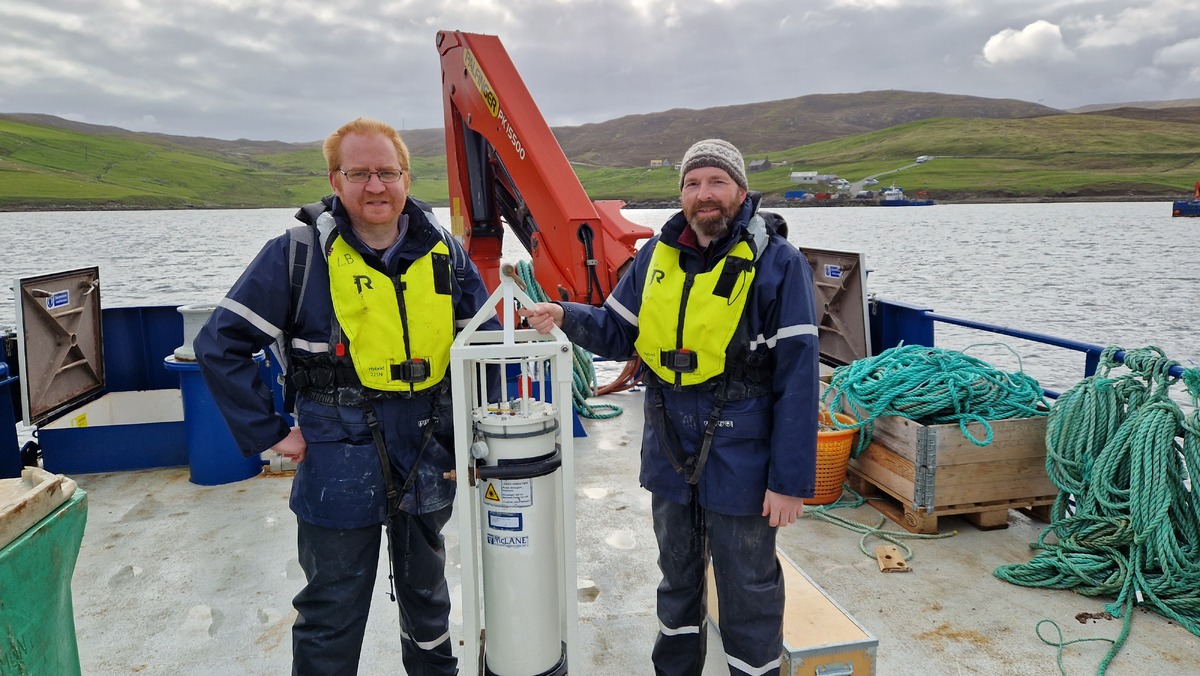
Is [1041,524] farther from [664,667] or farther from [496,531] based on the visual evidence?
[496,531]

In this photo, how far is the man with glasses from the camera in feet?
6.97

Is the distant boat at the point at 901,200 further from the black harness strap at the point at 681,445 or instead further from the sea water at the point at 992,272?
the black harness strap at the point at 681,445

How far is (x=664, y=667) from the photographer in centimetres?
258

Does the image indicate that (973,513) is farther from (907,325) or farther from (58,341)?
(58,341)

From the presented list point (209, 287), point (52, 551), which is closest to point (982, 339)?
point (52, 551)

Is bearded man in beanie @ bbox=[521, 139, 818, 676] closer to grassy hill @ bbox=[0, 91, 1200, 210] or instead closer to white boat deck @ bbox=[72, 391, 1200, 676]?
white boat deck @ bbox=[72, 391, 1200, 676]

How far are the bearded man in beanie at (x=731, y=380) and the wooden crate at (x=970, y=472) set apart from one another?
193cm

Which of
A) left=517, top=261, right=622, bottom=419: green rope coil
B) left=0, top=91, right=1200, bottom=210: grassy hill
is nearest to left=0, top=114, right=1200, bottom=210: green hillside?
left=0, top=91, right=1200, bottom=210: grassy hill

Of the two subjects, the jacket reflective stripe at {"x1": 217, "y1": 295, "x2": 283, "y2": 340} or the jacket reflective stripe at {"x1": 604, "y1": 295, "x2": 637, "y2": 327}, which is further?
the jacket reflective stripe at {"x1": 604, "y1": 295, "x2": 637, "y2": 327}

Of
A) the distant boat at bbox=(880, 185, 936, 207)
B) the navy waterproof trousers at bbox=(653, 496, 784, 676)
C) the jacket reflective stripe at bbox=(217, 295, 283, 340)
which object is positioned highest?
the distant boat at bbox=(880, 185, 936, 207)

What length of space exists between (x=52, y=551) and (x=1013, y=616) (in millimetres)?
3500

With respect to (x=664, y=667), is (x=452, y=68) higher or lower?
higher

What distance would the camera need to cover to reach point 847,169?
9944 cm

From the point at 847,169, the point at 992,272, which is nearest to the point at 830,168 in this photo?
the point at 847,169
